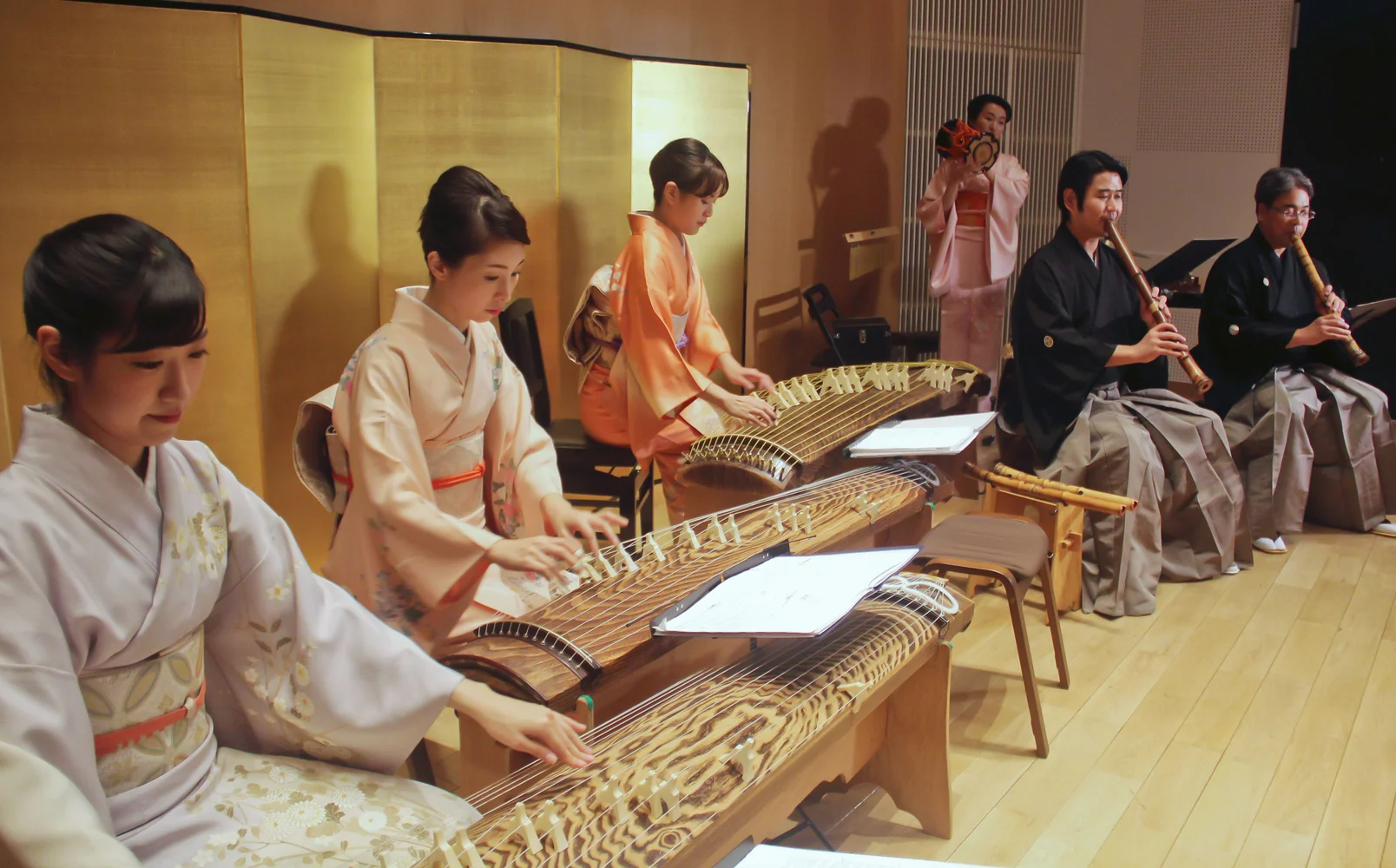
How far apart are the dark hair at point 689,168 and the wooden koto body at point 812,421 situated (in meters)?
0.71

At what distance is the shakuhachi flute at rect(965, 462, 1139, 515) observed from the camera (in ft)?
11.6

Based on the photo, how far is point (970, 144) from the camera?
18.7 ft

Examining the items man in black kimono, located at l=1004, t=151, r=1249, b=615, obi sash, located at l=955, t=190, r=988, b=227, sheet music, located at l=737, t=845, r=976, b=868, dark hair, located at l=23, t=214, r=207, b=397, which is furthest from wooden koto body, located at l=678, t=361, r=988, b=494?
obi sash, located at l=955, t=190, r=988, b=227

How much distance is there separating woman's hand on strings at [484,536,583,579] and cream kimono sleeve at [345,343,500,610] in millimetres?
141

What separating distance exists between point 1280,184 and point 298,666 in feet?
15.0

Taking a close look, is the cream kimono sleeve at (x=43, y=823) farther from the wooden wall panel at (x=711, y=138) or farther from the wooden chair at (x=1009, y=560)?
the wooden wall panel at (x=711, y=138)

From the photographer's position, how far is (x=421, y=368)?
7.54ft

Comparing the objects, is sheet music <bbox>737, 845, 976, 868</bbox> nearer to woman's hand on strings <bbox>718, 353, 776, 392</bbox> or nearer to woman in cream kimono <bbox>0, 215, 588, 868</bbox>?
woman in cream kimono <bbox>0, 215, 588, 868</bbox>

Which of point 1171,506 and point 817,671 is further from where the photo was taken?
point 1171,506

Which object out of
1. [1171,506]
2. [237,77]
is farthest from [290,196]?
[1171,506]

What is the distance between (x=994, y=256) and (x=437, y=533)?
4249 millimetres

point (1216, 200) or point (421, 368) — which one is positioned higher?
point (1216, 200)

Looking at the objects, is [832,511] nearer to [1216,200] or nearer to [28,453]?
[28,453]

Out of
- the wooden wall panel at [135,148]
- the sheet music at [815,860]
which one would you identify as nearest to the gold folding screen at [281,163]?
the wooden wall panel at [135,148]
